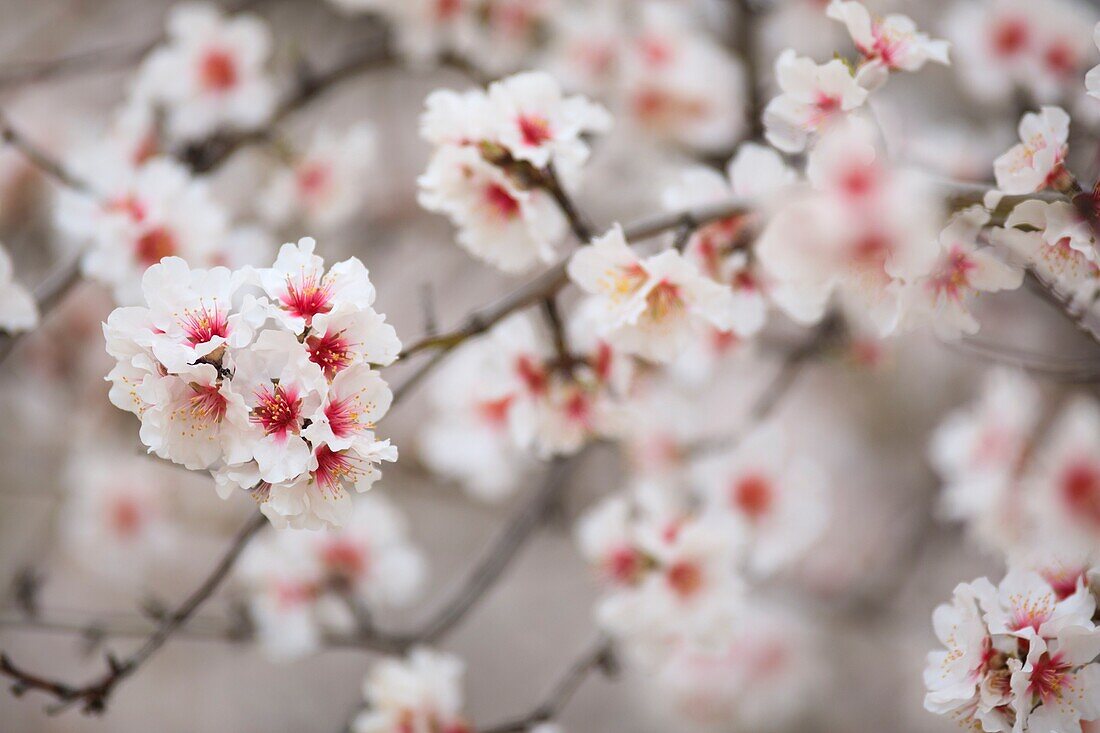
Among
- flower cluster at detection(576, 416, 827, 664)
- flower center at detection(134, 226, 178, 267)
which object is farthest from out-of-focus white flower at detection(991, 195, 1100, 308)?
flower center at detection(134, 226, 178, 267)

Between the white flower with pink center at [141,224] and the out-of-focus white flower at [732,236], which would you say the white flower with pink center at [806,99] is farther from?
the white flower with pink center at [141,224]

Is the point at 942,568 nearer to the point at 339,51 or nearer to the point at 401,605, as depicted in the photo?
the point at 401,605

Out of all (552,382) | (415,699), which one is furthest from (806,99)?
(415,699)

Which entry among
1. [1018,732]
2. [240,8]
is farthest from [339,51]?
[1018,732]

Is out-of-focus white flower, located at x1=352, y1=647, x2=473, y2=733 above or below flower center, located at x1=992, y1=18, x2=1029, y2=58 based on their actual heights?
below

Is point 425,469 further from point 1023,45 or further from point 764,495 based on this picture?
point 1023,45

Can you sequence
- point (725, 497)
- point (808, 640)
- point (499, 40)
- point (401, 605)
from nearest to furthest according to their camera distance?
point (725, 497) < point (499, 40) < point (808, 640) < point (401, 605)

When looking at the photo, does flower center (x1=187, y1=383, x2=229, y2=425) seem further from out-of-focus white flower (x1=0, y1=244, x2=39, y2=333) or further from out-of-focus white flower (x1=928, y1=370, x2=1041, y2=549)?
out-of-focus white flower (x1=928, y1=370, x2=1041, y2=549)
